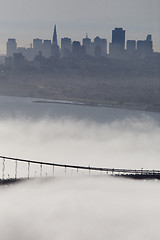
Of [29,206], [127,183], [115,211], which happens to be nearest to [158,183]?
[127,183]

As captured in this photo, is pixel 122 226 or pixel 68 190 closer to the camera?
pixel 122 226

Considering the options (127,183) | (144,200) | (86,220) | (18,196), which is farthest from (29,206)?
(127,183)

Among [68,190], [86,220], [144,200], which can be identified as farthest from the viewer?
[68,190]

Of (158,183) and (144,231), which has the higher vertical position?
(158,183)

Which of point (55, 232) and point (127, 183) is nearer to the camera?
point (55, 232)

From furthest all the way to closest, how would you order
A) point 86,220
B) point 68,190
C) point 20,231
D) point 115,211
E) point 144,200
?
point 68,190 < point 144,200 < point 115,211 < point 86,220 < point 20,231

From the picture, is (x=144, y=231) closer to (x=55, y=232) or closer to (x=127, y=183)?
(x=55, y=232)

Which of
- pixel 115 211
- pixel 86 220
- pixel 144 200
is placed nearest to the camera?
pixel 86 220

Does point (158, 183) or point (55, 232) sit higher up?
point (158, 183)

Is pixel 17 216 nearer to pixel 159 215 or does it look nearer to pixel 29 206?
pixel 29 206
